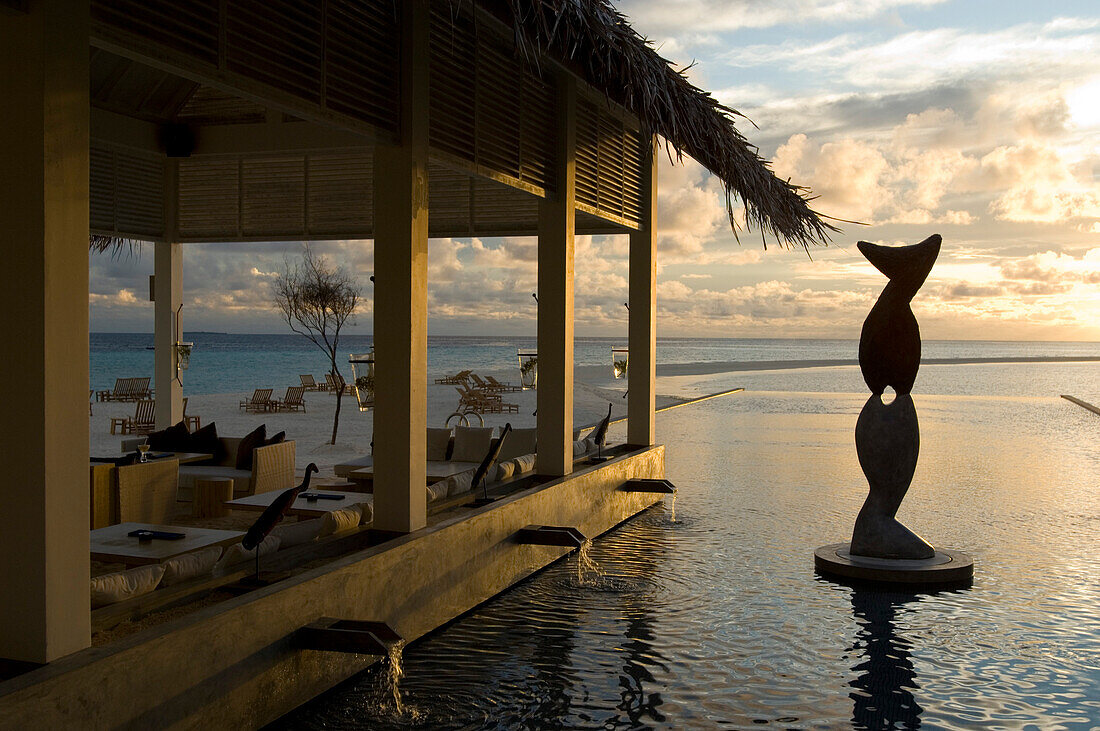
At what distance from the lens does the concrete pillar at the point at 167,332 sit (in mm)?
10516

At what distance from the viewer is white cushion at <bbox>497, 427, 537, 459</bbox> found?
32.8 ft

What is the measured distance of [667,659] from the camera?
4992 mm

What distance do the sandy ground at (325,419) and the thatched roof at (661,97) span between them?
211 inches

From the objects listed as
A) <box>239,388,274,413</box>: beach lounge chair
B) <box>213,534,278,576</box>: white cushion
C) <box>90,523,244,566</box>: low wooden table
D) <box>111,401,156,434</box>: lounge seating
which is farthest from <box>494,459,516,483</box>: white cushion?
<box>239,388,274,413</box>: beach lounge chair

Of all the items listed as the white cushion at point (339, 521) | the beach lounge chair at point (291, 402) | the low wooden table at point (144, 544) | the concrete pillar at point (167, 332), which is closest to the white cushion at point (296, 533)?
the white cushion at point (339, 521)

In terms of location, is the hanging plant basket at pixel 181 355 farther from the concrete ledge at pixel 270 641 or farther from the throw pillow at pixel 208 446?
the concrete ledge at pixel 270 641

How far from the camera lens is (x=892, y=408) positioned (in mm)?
7168

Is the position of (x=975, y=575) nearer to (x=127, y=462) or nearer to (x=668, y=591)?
(x=668, y=591)

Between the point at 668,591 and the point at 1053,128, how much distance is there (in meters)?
24.4

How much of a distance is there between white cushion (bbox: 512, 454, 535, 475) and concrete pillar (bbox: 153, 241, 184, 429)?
15.6 ft

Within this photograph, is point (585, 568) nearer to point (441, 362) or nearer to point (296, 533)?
point (296, 533)

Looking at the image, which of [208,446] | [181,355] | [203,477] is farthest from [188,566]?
[181,355]

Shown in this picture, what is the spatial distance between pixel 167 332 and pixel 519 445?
4087 mm

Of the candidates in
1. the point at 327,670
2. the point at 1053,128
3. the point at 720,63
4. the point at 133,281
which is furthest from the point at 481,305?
the point at 327,670
